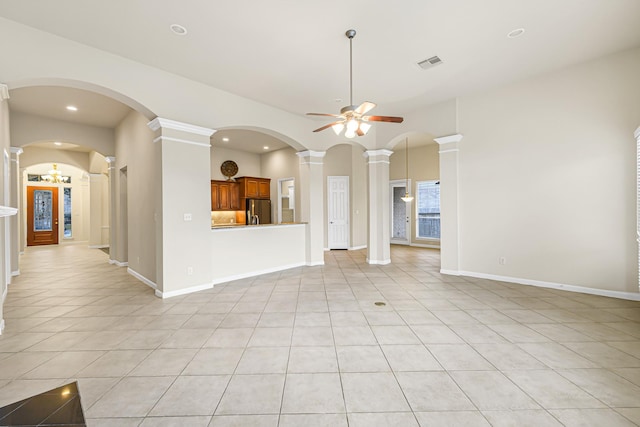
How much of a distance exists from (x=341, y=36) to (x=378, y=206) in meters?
3.94

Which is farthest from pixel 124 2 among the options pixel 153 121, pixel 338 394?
pixel 338 394

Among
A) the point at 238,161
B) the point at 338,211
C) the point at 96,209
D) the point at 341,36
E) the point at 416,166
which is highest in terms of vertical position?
the point at 341,36

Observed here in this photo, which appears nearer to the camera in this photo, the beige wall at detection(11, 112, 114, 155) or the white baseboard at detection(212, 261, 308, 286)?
the white baseboard at detection(212, 261, 308, 286)

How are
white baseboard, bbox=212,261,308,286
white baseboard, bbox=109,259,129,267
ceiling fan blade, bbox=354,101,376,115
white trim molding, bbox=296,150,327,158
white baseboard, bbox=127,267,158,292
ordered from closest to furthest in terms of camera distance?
ceiling fan blade, bbox=354,101,376,115
white baseboard, bbox=127,267,158,292
white baseboard, bbox=212,261,308,286
white trim molding, bbox=296,150,327,158
white baseboard, bbox=109,259,129,267

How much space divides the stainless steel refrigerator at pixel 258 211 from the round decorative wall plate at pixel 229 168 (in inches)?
39.6

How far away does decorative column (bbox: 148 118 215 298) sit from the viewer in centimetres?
416

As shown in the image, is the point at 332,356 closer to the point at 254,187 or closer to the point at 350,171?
the point at 350,171

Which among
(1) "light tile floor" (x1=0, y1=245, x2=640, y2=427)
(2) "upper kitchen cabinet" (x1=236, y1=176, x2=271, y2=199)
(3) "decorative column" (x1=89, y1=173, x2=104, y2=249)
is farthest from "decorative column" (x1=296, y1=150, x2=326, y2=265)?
(3) "decorative column" (x1=89, y1=173, x2=104, y2=249)

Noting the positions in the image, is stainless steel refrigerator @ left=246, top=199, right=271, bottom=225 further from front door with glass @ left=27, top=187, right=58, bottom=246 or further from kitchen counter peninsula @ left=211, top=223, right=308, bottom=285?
front door with glass @ left=27, top=187, right=58, bottom=246

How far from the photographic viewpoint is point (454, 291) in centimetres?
439

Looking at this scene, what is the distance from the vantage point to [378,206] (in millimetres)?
6586

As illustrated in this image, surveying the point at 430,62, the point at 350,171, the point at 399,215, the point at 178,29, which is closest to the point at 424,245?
the point at 399,215

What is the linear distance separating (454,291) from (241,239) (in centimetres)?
374

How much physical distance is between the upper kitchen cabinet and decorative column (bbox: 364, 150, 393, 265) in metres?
4.16
